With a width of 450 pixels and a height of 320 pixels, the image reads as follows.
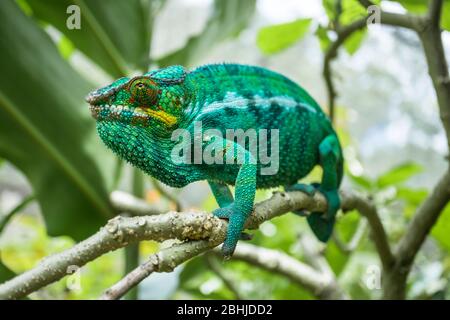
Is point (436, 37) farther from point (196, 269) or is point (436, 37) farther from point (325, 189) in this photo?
point (196, 269)

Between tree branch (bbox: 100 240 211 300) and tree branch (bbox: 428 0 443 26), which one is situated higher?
tree branch (bbox: 428 0 443 26)

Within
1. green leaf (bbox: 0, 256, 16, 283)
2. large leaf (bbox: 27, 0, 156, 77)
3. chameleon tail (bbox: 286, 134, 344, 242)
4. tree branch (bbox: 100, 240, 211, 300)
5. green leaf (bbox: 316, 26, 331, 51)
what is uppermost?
large leaf (bbox: 27, 0, 156, 77)

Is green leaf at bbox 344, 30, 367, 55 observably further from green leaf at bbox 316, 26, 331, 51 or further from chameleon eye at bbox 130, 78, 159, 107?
chameleon eye at bbox 130, 78, 159, 107

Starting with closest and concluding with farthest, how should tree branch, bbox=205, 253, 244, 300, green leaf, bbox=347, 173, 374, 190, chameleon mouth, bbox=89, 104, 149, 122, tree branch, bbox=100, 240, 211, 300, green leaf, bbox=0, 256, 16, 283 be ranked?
tree branch, bbox=100, 240, 211, 300 → chameleon mouth, bbox=89, 104, 149, 122 → green leaf, bbox=0, 256, 16, 283 → tree branch, bbox=205, 253, 244, 300 → green leaf, bbox=347, 173, 374, 190

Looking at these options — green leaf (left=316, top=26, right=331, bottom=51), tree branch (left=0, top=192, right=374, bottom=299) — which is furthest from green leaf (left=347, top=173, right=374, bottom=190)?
tree branch (left=0, top=192, right=374, bottom=299)

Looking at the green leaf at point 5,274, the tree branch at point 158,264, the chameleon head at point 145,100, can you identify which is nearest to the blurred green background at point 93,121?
the green leaf at point 5,274

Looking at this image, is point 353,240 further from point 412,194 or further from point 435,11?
point 435,11

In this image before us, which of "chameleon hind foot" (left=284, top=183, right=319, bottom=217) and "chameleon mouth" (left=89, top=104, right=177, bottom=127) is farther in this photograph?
"chameleon hind foot" (left=284, top=183, right=319, bottom=217)

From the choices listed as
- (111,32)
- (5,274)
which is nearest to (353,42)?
(111,32)

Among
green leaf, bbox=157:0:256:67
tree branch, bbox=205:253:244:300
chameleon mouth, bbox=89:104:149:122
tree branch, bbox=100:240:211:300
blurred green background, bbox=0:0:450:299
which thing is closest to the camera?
tree branch, bbox=100:240:211:300
